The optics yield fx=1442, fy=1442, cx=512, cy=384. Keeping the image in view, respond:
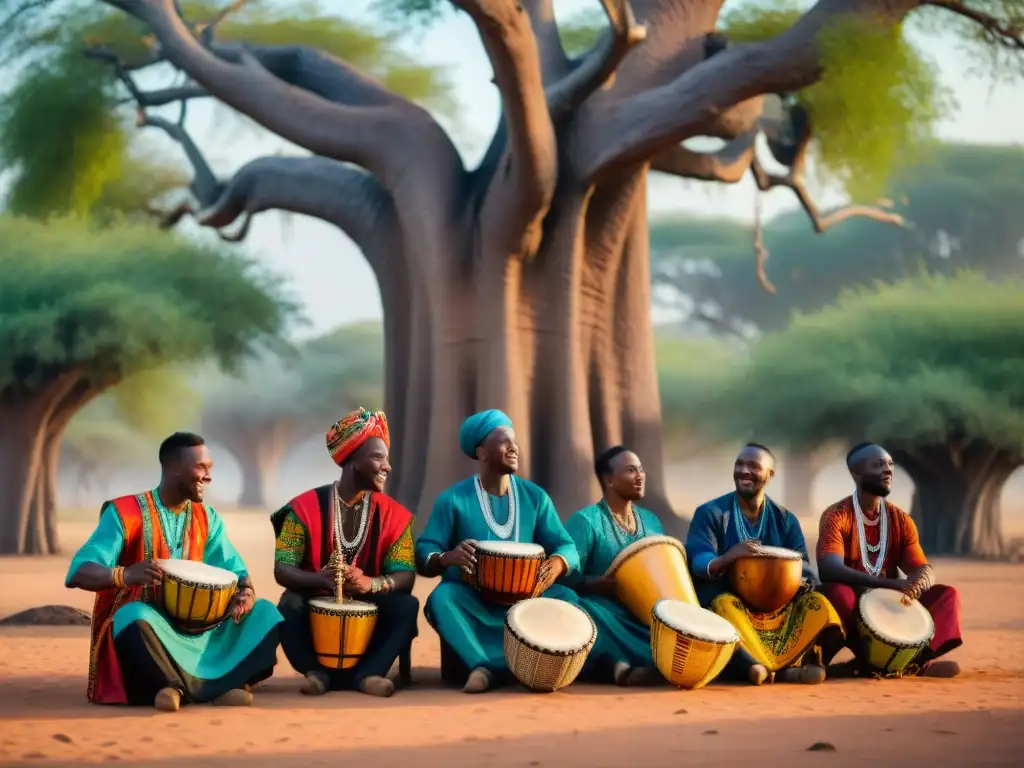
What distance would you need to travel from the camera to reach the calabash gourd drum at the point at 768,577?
712 centimetres

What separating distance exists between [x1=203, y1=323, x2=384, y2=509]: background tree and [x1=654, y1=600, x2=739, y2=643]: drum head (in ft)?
143

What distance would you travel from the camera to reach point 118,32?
1977 cm

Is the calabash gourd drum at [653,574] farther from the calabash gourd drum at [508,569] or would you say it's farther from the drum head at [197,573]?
the drum head at [197,573]

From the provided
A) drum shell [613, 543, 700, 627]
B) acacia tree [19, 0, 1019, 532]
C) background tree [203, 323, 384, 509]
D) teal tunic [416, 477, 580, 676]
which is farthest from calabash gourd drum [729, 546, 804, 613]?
background tree [203, 323, 384, 509]

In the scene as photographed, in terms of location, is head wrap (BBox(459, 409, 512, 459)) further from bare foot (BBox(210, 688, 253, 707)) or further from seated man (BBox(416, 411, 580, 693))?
bare foot (BBox(210, 688, 253, 707))

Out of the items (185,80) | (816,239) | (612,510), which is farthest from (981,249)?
(612,510)

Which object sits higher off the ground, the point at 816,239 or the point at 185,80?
the point at 816,239

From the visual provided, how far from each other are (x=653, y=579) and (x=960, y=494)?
1886cm

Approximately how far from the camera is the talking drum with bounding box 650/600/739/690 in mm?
6695

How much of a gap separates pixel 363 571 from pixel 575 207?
8214mm

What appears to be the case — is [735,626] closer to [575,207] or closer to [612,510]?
[612,510]

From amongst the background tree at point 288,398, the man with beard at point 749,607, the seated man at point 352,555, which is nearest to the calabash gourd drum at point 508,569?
the seated man at point 352,555

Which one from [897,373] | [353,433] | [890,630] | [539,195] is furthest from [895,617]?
[897,373]

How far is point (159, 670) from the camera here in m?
6.14
